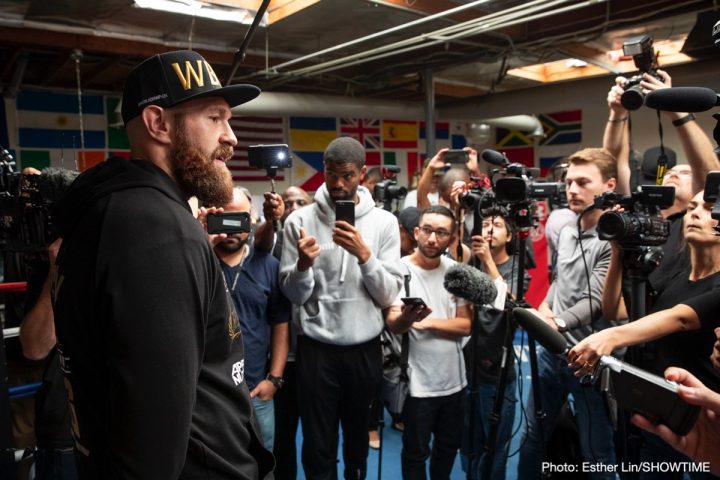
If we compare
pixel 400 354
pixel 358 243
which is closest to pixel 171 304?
pixel 358 243

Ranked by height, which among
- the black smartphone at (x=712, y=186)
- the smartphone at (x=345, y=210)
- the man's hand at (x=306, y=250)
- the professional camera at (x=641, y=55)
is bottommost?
the man's hand at (x=306, y=250)

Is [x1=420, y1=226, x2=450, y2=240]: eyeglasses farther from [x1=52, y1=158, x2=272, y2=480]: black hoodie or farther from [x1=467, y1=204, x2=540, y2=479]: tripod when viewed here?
[x1=52, y1=158, x2=272, y2=480]: black hoodie

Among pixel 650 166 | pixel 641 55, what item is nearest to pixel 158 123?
pixel 641 55

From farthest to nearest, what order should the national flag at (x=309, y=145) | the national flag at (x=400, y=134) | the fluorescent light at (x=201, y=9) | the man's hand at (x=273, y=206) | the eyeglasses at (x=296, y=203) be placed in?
the national flag at (x=400, y=134) < the national flag at (x=309, y=145) < the eyeglasses at (x=296, y=203) < the fluorescent light at (x=201, y=9) < the man's hand at (x=273, y=206)

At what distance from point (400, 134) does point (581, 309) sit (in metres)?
5.76

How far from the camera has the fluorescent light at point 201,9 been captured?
10.0 feet

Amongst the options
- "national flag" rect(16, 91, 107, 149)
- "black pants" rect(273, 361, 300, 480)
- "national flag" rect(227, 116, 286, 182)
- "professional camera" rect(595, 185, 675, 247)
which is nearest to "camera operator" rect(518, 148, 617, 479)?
"professional camera" rect(595, 185, 675, 247)

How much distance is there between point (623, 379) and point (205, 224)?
4.87 feet

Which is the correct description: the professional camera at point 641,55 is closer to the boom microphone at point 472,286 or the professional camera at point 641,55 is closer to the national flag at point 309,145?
the boom microphone at point 472,286

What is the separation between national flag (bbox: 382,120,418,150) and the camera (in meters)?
7.60

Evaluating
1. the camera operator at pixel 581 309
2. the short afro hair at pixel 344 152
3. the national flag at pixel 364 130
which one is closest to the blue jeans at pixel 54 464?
the short afro hair at pixel 344 152

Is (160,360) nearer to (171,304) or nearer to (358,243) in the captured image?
(171,304)

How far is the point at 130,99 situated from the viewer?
1.14 metres

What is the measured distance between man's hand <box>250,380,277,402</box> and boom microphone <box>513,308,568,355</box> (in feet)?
3.89
